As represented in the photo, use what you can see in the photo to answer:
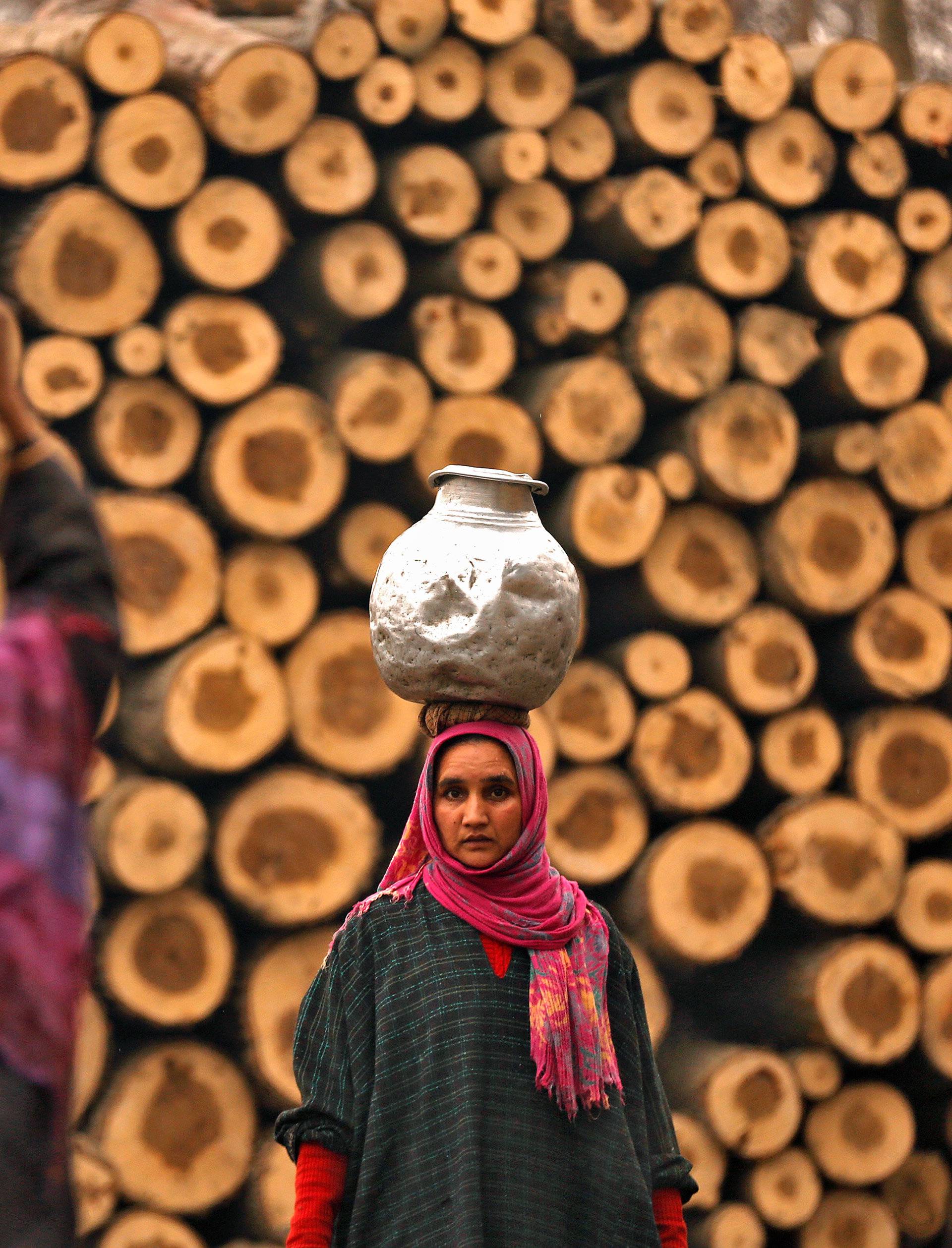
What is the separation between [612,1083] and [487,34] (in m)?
2.60

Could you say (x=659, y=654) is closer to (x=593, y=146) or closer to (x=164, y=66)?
(x=593, y=146)

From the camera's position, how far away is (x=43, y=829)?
1.20 m

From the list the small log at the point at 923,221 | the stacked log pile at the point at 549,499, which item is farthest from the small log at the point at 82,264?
the small log at the point at 923,221

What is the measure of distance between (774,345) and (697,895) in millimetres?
1351

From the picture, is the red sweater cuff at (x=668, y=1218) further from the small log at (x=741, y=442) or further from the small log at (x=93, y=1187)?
the small log at (x=741, y=442)

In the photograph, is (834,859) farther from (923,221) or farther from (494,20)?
(494,20)

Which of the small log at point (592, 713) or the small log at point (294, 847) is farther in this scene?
the small log at point (592, 713)

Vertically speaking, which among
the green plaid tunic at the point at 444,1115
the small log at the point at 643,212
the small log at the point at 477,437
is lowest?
the green plaid tunic at the point at 444,1115

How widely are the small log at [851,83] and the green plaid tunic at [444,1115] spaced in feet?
9.43

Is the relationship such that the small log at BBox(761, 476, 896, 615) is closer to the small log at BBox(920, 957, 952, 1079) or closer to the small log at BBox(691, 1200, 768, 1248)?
the small log at BBox(920, 957, 952, 1079)

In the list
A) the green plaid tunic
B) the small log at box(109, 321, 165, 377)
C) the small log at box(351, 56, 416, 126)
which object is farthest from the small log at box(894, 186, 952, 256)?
the green plaid tunic

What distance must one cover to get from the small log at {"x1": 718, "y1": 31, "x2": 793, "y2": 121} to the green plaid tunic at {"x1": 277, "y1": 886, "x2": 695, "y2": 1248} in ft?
8.89

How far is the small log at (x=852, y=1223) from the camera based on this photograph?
353 centimetres

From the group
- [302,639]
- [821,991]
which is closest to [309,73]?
[302,639]
